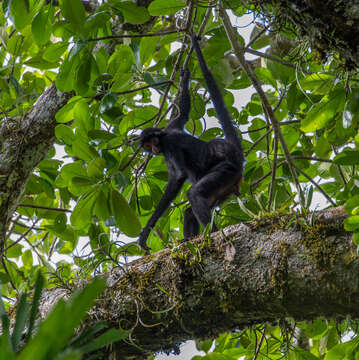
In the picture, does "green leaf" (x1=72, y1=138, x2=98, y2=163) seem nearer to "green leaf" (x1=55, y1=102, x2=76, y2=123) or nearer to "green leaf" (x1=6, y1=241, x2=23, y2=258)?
"green leaf" (x1=55, y1=102, x2=76, y2=123)

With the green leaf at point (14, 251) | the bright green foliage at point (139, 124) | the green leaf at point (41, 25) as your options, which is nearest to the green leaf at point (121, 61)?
the bright green foliage at point (139, 124)

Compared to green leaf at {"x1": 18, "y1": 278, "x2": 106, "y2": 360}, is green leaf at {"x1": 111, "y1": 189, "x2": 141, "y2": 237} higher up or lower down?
higher up

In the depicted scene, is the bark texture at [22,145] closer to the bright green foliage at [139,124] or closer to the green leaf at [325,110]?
the bright green foliage at [139,124]

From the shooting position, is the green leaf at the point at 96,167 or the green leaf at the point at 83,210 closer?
the green leaf at the point at 96,167

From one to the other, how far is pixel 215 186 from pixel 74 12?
5.29ft

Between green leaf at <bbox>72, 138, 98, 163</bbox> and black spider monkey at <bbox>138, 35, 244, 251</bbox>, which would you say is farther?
black spider monkey at <bbox>138, 35, 244, 251</bbox>

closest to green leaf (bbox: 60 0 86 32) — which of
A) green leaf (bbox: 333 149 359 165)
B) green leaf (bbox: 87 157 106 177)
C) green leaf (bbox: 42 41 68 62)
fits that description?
green leaf (bbox: 42 41 68 62)

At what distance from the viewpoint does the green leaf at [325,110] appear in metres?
2.58

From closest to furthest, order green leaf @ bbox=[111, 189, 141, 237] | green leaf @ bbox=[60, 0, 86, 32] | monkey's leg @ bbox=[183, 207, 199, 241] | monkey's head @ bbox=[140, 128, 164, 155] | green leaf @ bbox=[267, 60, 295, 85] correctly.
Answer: green leaf @ bbox=[60, 0, 86, 32], green leaf @ bbox=[111, 189, 141, 237], green leaf @ bbox=[267, 60, 295, 85], monkey's leg @ bbox=[183, 207, 199, 241], monkey's head @ bbox=[140, 128, 164, 155]

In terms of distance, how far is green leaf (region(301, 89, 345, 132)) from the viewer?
8.47 ft

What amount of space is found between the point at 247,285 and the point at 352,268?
422 millimetres

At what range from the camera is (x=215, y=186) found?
11.5ft

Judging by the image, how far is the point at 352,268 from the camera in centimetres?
171

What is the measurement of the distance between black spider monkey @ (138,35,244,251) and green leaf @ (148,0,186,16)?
30cm
